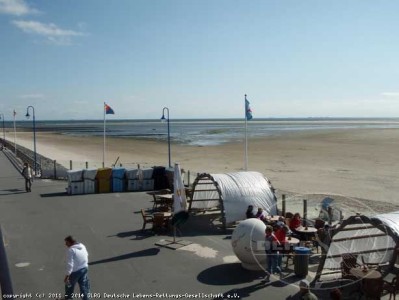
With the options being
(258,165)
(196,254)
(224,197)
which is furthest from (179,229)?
(258,165)

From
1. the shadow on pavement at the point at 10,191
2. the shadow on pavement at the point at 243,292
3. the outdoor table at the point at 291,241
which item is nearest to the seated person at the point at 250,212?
the outdoor table at the point at 291,241

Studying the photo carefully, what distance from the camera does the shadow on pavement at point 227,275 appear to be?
10.4 metres

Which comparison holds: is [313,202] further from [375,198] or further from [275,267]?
[275,267]

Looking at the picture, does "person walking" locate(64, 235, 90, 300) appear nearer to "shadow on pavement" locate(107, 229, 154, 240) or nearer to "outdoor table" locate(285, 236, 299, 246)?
"outdoor table" locate(285, 236, 299, 246)

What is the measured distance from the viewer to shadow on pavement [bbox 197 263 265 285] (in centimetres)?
1040

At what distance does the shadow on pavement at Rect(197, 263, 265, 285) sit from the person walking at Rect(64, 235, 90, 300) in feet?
9.84

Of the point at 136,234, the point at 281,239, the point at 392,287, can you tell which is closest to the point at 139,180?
the point at 136,234

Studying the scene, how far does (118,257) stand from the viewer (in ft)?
40.2

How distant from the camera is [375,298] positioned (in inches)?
350

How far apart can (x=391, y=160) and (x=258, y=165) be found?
12489 mm

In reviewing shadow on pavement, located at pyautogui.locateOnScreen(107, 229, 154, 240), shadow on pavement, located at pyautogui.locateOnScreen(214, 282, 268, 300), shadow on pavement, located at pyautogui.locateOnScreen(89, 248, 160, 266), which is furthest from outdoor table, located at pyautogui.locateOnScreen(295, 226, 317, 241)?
shadow on pavement, located at pyautogui.locateOnScreen(107, 229, 154, 240)

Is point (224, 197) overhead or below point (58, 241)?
overhead

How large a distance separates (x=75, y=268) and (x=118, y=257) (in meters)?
3.77

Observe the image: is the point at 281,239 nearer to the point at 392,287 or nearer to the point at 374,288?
the point at 374,288
